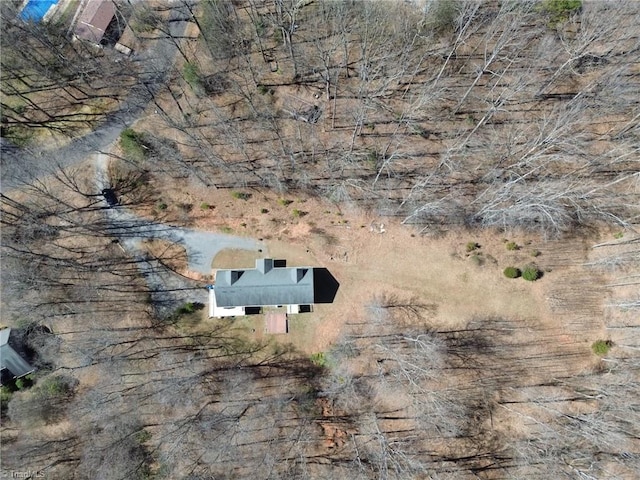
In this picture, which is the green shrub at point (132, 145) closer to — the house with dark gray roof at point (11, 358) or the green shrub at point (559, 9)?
the house with dark gray roof at point (11, 358)

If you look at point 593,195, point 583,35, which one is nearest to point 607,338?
point 593,195

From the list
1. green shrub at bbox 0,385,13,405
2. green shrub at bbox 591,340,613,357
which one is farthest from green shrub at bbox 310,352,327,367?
green shrub at bbox 0,385,13,405

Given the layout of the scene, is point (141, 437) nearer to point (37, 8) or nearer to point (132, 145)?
point (132, 145)

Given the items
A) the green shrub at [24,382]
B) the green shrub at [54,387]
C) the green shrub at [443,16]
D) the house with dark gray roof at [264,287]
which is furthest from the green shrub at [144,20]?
the green shrub at [24,382]

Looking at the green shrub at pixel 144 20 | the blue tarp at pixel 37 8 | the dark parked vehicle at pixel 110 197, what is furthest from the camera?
the blue tarp at pixel 37 8

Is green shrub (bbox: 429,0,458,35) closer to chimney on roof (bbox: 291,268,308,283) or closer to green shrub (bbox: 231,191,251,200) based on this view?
green shrub (bbox: 231,191,251,200)

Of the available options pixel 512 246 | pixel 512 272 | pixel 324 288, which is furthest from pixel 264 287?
pixel 512 246
